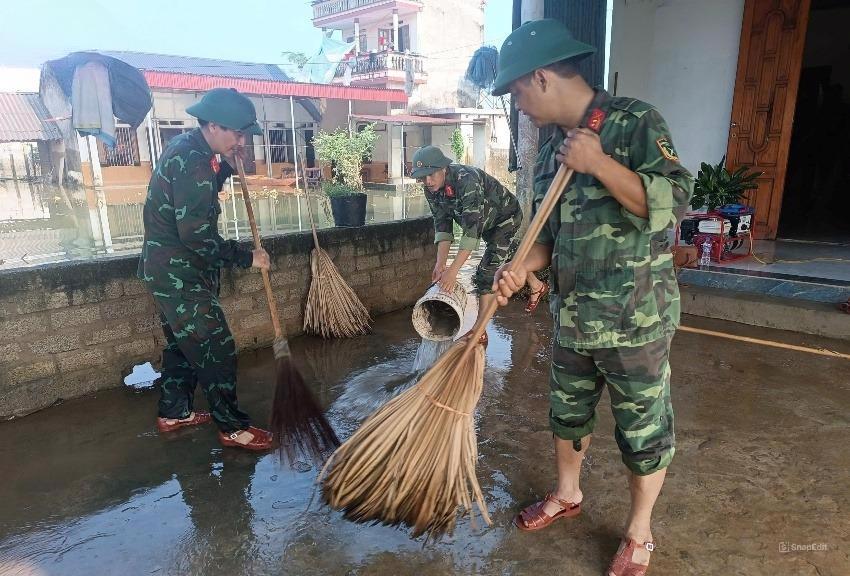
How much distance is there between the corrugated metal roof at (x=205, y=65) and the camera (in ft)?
61.7

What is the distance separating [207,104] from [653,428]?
7.89 feet

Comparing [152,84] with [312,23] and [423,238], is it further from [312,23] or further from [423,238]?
[312,23]

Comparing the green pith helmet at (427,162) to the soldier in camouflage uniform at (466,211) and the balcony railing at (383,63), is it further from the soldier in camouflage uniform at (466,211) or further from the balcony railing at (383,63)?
the balcony railing at (383,63)

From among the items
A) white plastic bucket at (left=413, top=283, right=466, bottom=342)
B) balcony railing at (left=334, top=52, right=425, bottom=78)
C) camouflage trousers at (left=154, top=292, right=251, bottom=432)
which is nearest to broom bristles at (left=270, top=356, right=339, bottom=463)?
camouflage trousers at (left=154, top=292, right=251, bottom=432)

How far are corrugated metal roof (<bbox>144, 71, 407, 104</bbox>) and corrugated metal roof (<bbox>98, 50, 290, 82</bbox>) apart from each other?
3.29 meters

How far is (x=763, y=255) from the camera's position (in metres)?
5.69

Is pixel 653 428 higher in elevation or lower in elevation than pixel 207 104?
lower

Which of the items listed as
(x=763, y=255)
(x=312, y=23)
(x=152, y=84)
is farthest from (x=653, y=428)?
(x=312, y=23)

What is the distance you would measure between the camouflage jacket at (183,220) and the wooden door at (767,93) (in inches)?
224

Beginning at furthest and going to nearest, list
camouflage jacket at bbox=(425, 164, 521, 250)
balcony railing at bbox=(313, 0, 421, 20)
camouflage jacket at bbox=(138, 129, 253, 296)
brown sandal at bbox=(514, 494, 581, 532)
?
balcony railing at bbox=(313, 0, 421, 20)
camouflage jacket at bbox=(425, 164, 521, 250)
camouflage jacket at bbox=(138, 129, 253, 296)
brown sandal at bbox=(514, 494, 581, 532)

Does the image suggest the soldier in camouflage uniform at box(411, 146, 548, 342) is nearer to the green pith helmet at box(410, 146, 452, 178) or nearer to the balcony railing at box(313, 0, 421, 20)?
the green pith helmet at box(410, 146, 452, 178)

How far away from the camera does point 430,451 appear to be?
2.11 metres

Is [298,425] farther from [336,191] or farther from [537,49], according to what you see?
[336,191]

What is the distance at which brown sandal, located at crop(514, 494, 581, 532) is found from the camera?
2.27 metres
